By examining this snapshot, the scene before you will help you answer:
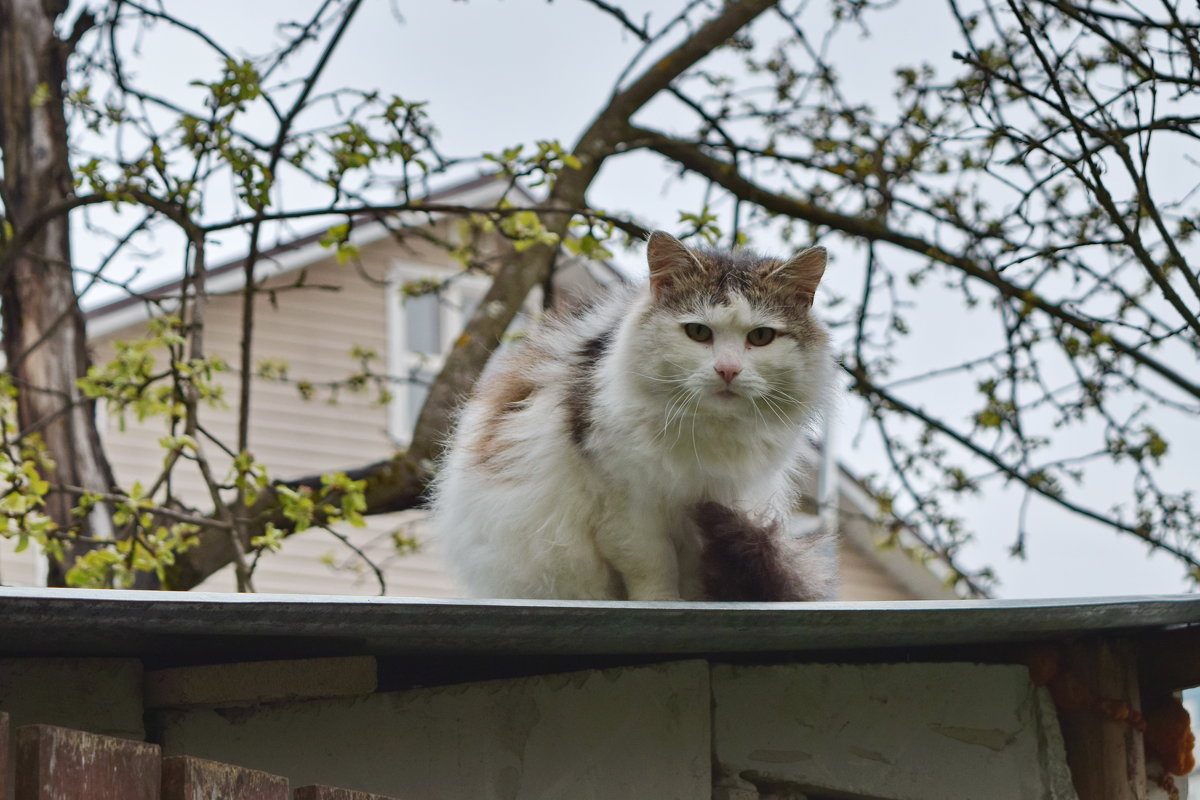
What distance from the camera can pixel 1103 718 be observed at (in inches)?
122

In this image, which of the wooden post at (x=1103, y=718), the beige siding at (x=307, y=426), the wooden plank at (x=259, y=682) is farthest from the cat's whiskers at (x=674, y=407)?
the beige siding at (x=307, y=426)

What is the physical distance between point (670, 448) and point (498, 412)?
687mm

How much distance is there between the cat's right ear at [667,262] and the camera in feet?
11.1

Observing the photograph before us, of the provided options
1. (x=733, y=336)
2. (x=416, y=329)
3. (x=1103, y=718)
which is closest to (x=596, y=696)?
(x=733, y=336)

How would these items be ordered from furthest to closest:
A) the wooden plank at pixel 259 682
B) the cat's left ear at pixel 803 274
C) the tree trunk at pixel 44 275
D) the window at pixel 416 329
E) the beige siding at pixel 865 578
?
the beige siding at pixel 865 578
the window at pixel 416 329
the tree trunk at pixel 44 275
the cat's left ear at pixel 803 274
the wooden plank at pixel 259 682

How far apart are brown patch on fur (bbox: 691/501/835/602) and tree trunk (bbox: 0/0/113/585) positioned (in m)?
2.84

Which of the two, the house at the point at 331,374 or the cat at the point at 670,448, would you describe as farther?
the house at the point at 331,374

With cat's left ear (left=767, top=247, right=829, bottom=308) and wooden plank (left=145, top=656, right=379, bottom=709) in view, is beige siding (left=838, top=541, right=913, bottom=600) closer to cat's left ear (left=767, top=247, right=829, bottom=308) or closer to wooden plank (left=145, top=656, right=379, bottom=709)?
cat's left ear (left=767, top=247, right=829, bottom=308)

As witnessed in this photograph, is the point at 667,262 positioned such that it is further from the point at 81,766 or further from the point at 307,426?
the point at 307,426

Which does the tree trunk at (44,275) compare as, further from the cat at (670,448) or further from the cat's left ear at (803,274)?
the cat's left ear at (803,274)

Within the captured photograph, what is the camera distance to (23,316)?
5.44 m

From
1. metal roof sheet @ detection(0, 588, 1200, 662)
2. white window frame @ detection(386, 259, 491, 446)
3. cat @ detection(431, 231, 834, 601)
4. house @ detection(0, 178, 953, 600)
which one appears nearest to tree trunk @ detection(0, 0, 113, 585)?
cat @ detection(431, 231, 834, 601)

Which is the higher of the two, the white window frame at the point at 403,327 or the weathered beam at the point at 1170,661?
the white window frame at the point at 403,327

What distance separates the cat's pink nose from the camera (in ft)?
10.2
